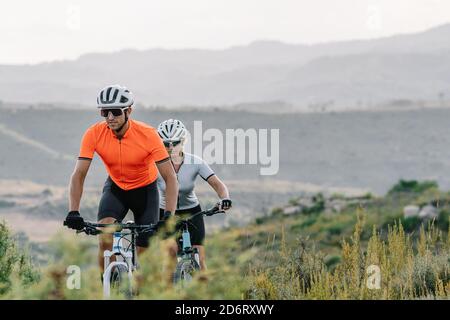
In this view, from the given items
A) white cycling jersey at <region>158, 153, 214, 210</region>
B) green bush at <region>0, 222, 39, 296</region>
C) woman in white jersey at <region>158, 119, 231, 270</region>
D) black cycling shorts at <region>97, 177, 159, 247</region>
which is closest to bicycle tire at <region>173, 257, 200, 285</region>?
woman in white jersey at <region>158, 119, 231, 270</region>

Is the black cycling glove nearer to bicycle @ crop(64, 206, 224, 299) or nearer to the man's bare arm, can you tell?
bicycle @ crop(64, 206, 224, 299)

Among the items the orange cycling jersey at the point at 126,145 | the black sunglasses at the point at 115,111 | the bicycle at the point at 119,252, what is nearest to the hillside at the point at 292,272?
the bicycle at the point at 119,252

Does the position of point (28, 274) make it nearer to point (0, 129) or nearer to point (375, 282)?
point (375, 282)

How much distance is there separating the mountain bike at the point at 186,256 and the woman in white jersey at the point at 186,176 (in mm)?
93

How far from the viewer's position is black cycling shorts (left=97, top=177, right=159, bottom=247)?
8.44m

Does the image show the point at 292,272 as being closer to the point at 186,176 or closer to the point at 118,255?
the point at 186,176

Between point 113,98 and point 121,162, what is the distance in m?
0.61

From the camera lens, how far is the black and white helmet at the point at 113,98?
301 inches

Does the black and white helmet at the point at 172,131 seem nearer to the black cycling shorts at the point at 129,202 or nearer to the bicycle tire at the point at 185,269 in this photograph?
the black cycling shorts at the point at 129,202

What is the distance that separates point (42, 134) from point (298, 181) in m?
25.3

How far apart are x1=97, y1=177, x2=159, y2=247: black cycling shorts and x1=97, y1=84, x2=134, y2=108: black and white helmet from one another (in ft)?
3.20

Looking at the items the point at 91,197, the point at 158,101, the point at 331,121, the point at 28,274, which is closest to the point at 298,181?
the point at 331,121

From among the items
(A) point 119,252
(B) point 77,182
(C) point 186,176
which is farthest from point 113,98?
(C) point 186,176

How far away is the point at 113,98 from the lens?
7.67m
